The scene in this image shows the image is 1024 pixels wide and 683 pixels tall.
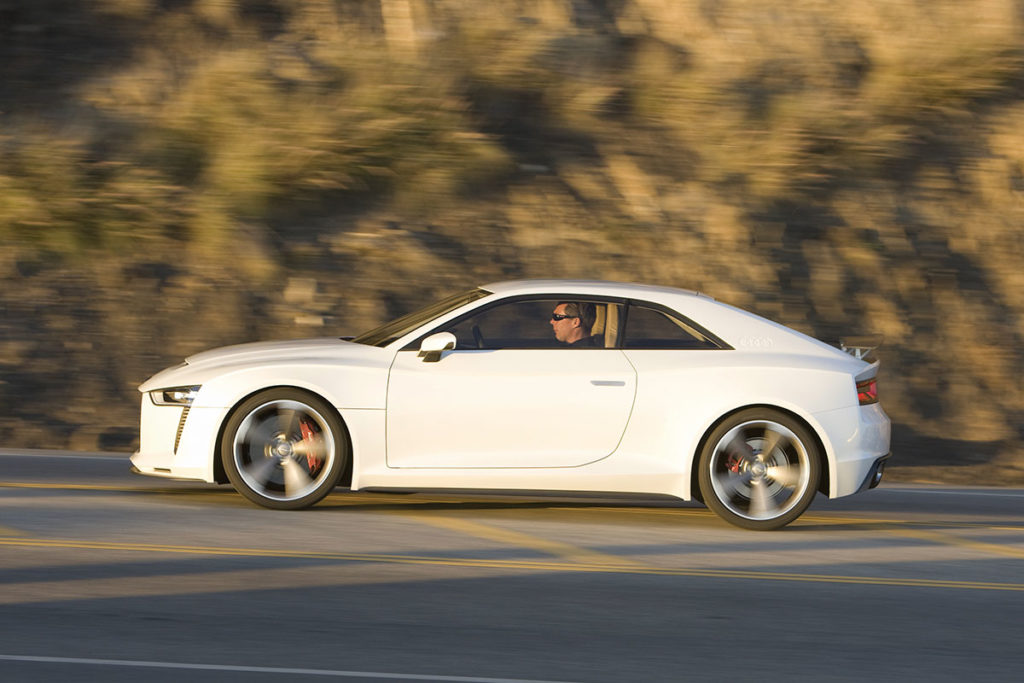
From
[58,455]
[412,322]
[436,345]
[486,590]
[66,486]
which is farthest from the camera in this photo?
[58,455]

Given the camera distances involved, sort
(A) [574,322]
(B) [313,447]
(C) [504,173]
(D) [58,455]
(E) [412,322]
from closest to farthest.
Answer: (B) [313,447]
(A) [574,322]
(E) [412,322]
(D) [58,455]
(C) [504,173]

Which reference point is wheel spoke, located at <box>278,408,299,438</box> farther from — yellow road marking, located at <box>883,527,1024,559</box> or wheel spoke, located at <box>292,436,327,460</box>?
yellow road marking, located at <box>883,527,1024,559</box>

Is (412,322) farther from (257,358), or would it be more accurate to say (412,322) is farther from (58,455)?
(58,455)

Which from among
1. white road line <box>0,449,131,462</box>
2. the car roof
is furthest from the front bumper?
white road line <box>0,449,131,462</box>

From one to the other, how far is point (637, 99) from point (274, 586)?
1244 cm

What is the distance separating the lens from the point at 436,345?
8.55 m

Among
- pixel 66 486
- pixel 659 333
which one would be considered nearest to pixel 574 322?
pixel 659 333

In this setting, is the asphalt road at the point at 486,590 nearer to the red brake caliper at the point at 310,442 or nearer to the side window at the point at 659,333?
the red brake caliper at the point at 310,442

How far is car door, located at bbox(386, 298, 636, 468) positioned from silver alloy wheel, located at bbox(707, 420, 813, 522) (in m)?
0.72

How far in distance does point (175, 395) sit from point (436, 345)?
1.66 metres

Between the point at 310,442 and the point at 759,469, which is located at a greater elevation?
the point at 310,442

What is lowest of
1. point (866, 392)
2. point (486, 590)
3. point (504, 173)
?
point (486, 590)

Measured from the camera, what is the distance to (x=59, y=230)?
15508mm

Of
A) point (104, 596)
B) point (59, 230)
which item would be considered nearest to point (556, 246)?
point (59, 230)
